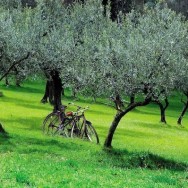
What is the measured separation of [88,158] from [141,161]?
2.77 meters

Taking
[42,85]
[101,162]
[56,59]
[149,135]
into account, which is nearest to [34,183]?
[101,162]

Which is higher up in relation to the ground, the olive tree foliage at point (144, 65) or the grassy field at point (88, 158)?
the olive tree foliage at point (144, 65)

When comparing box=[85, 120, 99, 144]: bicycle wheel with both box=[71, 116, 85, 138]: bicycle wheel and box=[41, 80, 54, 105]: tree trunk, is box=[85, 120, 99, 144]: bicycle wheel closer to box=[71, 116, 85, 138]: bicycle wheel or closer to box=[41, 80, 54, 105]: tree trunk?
box=[71, 116, 85, 138]: bicycle wheel

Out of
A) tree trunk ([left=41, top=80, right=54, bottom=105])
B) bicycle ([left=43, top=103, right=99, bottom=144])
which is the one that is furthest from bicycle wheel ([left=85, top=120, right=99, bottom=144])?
tree trunk ([left=41, top=80, right=54, bottom=105])

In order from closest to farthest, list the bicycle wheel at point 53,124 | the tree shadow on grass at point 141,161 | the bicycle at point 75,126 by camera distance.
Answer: the tree shadow on grass at point 141,161 < the bicycle at point 75,126 < the bicycle wheel at point 53,124

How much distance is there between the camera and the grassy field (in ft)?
49.9

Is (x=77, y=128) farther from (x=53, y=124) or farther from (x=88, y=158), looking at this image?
(x=88, y=158)

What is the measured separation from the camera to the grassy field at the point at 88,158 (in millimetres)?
15211

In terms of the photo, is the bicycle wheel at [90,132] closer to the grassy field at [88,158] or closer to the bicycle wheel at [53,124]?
the grassy field at [88,158]

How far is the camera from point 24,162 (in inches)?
763

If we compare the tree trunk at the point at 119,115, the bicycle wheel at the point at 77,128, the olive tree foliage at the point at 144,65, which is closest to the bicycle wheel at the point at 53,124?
the bicycle wheel at the point at 77,128

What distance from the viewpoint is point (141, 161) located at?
24562 millimetres

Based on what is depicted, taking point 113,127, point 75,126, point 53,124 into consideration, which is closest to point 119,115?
point 113,127

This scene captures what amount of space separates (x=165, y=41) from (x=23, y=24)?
13453mm
